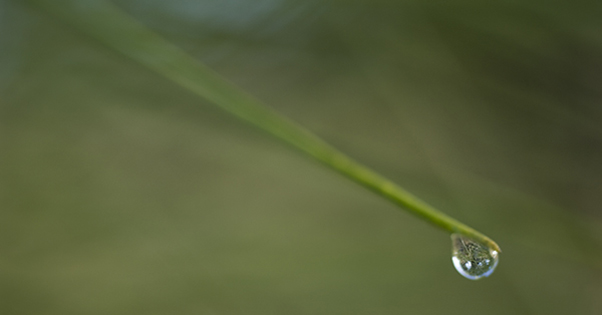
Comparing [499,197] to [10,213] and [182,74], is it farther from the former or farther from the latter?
[10,213]

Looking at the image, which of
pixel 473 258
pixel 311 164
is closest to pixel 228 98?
pixel 473 258

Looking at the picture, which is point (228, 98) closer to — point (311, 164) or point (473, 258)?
point (473, 258)

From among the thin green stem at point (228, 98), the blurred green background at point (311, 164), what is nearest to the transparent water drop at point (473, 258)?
the thin green stem at point (228, 98)

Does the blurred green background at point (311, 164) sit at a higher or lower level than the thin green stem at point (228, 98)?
higher

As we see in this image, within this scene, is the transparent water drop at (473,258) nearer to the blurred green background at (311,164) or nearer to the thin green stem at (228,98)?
the thin green stem at (228,98)

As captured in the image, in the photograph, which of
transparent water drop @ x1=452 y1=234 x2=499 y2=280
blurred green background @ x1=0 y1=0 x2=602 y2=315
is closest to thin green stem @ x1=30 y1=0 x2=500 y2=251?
transparent water drop @ x1=452 y1=234 x2=499 y2=280

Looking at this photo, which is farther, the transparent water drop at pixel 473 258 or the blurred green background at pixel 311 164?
the blurred green background at pixel 311 164

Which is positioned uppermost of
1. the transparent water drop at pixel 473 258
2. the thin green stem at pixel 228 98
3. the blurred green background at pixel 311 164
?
the blurred green background at pixel 311 164
